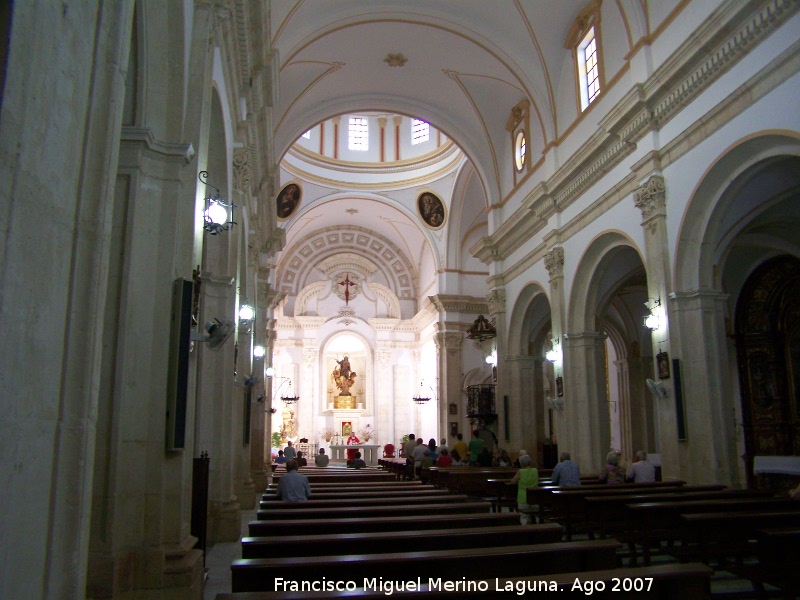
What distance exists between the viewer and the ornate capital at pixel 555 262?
15.1 m

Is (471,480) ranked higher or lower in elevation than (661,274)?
lower

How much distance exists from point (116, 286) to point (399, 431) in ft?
90.8

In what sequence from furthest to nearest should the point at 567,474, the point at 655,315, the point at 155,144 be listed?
the point at 655,315 < the point at 567,474 < the point at 155,144

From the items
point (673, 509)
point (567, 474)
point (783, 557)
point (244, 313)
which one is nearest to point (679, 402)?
point (567, 474)

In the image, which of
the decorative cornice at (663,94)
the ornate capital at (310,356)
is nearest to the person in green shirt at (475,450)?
the decorative cornice at (663,94)

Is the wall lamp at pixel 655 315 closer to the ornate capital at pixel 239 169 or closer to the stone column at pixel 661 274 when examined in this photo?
the stone column at pixel 661 274

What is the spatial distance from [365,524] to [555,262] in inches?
426

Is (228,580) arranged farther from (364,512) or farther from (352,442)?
(352,442)

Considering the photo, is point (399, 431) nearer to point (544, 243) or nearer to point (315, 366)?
point (315, 366)

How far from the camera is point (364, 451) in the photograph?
93.1ft

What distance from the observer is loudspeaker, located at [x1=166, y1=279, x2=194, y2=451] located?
4.98m

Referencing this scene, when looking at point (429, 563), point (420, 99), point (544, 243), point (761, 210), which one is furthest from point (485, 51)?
point (429, 563)

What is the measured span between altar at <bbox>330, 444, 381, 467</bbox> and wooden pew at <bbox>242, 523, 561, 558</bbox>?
73.6 ft

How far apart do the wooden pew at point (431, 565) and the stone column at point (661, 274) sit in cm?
667
